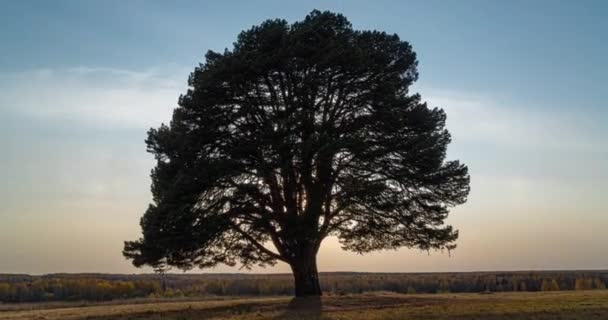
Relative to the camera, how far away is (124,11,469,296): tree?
2984 cm

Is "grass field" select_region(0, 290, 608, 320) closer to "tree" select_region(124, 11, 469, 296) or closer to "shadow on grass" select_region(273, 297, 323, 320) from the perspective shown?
"shadow on grass" select_region(273, 297, 323, 320)

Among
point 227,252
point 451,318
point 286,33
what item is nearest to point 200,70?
point 286,33

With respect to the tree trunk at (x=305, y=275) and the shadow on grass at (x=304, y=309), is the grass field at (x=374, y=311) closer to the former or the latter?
the shadow on grass at (x=304, y=309)

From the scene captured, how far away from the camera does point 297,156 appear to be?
1161 inches

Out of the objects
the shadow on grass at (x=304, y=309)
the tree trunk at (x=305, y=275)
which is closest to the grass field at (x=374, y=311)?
the shadow on grass at (x=304, y=309)

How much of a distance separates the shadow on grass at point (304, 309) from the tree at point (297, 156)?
2319 mm

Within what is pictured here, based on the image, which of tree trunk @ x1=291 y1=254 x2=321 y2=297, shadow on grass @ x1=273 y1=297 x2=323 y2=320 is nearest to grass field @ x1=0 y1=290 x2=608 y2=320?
shadow on grass @ x1=273 y1=297 x2=323 y2=320

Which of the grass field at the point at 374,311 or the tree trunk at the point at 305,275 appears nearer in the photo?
the grass field at the point at 374,311

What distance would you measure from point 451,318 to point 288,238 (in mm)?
9534

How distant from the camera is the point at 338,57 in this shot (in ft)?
99.0

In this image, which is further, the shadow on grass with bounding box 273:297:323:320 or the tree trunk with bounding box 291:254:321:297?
the tree trunk with bounding box 291:254:321:297

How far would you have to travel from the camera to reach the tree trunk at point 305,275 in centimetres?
3222

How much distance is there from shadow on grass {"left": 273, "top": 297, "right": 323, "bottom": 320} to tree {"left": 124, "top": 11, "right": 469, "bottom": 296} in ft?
7.61

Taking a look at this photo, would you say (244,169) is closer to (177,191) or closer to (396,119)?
(177,191)
